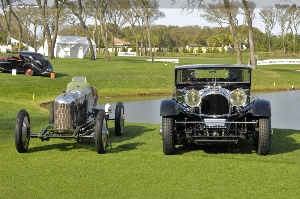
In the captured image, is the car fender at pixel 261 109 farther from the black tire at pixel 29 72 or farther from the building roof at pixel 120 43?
the building roof at pixel 120 43

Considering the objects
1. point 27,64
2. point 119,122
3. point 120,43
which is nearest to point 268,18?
point 120,43

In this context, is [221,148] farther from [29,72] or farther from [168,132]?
[29,72]

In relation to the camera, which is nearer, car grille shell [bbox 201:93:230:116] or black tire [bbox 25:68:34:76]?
car grille shell [bbox 201:93:230:116]

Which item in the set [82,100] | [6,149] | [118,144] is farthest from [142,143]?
[6,149]

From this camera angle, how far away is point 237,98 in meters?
11.3

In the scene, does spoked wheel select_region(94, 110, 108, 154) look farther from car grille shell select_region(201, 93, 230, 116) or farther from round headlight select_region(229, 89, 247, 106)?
round headlight select_region(229, 89, 247, 106)

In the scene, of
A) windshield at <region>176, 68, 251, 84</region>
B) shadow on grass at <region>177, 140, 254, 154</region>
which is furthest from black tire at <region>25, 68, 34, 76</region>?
shadow on grass at <region>177, 140, 254, 154</region>

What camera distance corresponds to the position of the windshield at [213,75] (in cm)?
1305

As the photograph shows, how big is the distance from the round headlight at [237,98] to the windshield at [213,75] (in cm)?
169

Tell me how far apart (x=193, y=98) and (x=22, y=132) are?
3.25 meters

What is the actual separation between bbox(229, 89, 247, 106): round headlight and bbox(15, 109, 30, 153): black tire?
3918mm

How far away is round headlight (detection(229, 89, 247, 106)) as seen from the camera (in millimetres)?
11297

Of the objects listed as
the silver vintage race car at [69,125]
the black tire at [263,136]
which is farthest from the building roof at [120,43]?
the black tire at [263,136]

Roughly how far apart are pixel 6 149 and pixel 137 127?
15.6 feet
